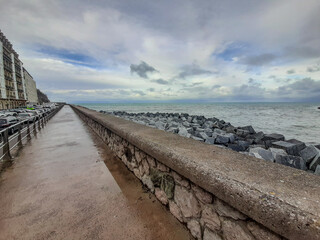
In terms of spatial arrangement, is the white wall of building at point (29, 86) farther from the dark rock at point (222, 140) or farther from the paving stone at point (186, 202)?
the paving stone at point (186, 202)

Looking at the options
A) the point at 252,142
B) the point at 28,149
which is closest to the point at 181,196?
the point at 28,149

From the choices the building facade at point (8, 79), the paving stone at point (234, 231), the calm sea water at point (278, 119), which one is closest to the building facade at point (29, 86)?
the building facade at point (8, 79)

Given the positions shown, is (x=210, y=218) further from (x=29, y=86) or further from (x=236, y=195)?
(x=29, y=86)

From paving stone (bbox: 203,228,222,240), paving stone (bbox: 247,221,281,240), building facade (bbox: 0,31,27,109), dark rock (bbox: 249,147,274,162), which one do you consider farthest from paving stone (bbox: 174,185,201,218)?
building facade (bbox: 0,31,27,109)

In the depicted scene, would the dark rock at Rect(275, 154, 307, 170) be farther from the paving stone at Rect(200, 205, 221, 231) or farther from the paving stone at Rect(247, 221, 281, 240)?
the paving stone at Rect(247, 221, 281, 240)

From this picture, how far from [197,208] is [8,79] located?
6569 centimetres

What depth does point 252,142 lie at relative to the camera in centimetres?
635

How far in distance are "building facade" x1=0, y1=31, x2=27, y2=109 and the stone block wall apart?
55.3 m

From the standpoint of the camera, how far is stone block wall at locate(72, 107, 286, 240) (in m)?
1.16

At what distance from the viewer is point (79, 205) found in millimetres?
2158

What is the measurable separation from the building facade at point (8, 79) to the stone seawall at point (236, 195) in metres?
55.8

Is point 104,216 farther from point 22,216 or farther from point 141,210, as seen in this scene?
point 22,216

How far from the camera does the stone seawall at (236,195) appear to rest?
35.5 inches

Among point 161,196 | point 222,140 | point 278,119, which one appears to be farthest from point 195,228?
point 278,119
